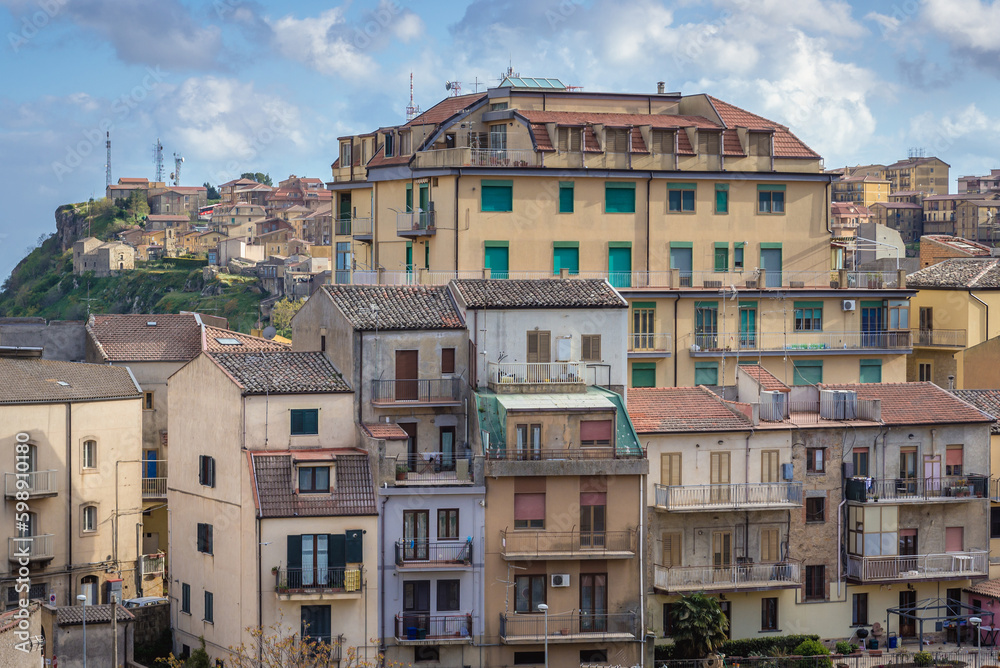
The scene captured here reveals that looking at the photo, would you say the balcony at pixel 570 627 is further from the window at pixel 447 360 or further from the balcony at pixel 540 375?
the window at pixel 447 360

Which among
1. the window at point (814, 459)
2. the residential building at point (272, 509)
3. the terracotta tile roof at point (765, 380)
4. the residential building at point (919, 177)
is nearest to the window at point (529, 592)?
the residential building at point (272, 509)

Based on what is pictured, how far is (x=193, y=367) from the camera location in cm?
4750

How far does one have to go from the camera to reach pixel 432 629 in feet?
145

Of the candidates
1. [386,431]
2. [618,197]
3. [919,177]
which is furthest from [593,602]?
[919,177]

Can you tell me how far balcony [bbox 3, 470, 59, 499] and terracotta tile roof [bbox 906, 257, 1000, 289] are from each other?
38.1m

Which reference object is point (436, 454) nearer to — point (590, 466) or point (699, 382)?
point (590, 466)

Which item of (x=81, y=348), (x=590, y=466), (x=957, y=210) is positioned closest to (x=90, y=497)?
(x=81, y=348)

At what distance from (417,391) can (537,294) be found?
5343 millimetres

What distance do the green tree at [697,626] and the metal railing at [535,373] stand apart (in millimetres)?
7865

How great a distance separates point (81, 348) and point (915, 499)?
35.2 metres

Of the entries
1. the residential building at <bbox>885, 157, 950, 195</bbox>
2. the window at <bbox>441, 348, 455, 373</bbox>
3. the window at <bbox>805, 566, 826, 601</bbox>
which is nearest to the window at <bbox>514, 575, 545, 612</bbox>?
the window at <bbox>441, 348, 455, 373</bbox>

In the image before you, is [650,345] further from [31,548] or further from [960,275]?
[31,548]

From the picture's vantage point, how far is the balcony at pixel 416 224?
5912cm

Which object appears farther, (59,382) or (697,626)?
(59,382)
